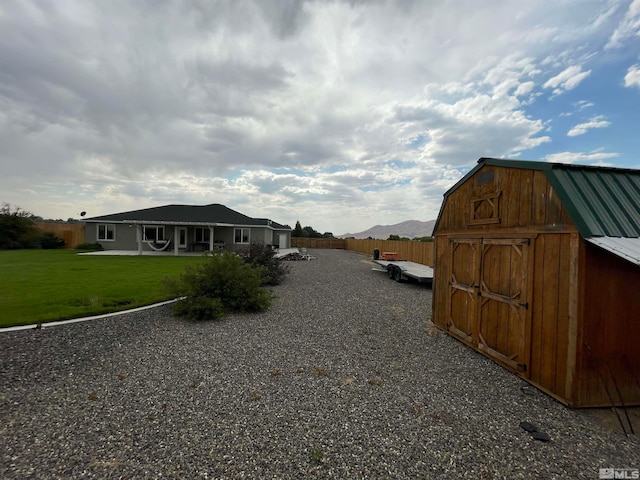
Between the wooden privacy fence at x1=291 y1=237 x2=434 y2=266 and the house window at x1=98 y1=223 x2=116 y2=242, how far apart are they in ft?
74.1

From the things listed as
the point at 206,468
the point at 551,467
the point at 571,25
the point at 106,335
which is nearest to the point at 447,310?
the point at 551,467

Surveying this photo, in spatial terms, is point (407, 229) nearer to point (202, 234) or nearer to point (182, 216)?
point (202, 234)

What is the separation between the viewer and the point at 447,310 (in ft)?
20.4

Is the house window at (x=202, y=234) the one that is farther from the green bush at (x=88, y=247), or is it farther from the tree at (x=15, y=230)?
the tree at (x=15, y=230)

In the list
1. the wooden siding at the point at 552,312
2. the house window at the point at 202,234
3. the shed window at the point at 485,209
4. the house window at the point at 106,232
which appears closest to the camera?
the wooden siding at the point at 552,312

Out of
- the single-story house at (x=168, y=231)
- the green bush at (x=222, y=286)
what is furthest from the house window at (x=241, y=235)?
the green bush at (x=222, y=286)

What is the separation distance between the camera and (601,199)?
143 inches

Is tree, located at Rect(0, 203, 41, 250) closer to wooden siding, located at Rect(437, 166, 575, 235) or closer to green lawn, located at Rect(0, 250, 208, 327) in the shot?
green lawn, located at Rect(0, 250, 208, 327)

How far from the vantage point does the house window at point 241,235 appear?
24.5 meters

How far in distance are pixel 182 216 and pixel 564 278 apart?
24.9m

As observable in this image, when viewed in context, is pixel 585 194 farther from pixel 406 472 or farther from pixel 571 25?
pixel 571 25

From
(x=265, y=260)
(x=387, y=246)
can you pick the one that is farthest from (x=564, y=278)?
(x=387, y=246)

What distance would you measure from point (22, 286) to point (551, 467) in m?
12.8

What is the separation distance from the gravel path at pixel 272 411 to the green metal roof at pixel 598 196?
223 cm
